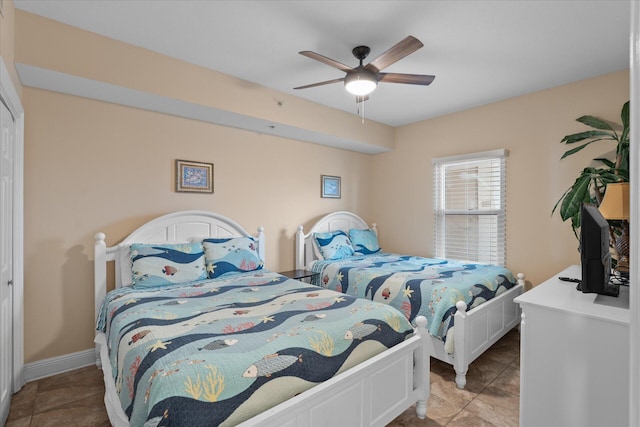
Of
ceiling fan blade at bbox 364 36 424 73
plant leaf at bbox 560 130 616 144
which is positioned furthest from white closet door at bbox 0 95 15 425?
plant leaf at bbox 560 130 616 144

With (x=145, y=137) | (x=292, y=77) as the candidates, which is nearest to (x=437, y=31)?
(x=292, y=77)

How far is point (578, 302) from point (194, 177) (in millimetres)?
3157

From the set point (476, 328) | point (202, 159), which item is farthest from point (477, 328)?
point (202, 159)

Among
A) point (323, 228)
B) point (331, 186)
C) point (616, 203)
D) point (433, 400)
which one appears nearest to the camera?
point (616, 203)

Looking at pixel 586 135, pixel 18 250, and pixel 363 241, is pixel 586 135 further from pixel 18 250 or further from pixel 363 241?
pixel 18 250

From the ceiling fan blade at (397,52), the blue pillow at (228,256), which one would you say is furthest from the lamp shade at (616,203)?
the blue pillow at (228,256)

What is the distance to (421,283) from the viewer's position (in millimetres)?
2797

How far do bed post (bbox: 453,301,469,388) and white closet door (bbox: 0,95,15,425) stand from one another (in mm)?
2945

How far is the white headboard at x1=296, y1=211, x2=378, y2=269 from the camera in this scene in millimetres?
4043

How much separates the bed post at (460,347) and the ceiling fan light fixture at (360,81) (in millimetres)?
1767

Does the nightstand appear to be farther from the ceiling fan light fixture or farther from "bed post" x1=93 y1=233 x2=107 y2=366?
the ceiling fan light fixture

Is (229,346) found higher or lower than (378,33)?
lower

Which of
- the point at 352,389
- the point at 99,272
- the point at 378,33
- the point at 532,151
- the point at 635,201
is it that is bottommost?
the point at 352,389

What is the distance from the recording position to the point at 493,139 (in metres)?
3.75
